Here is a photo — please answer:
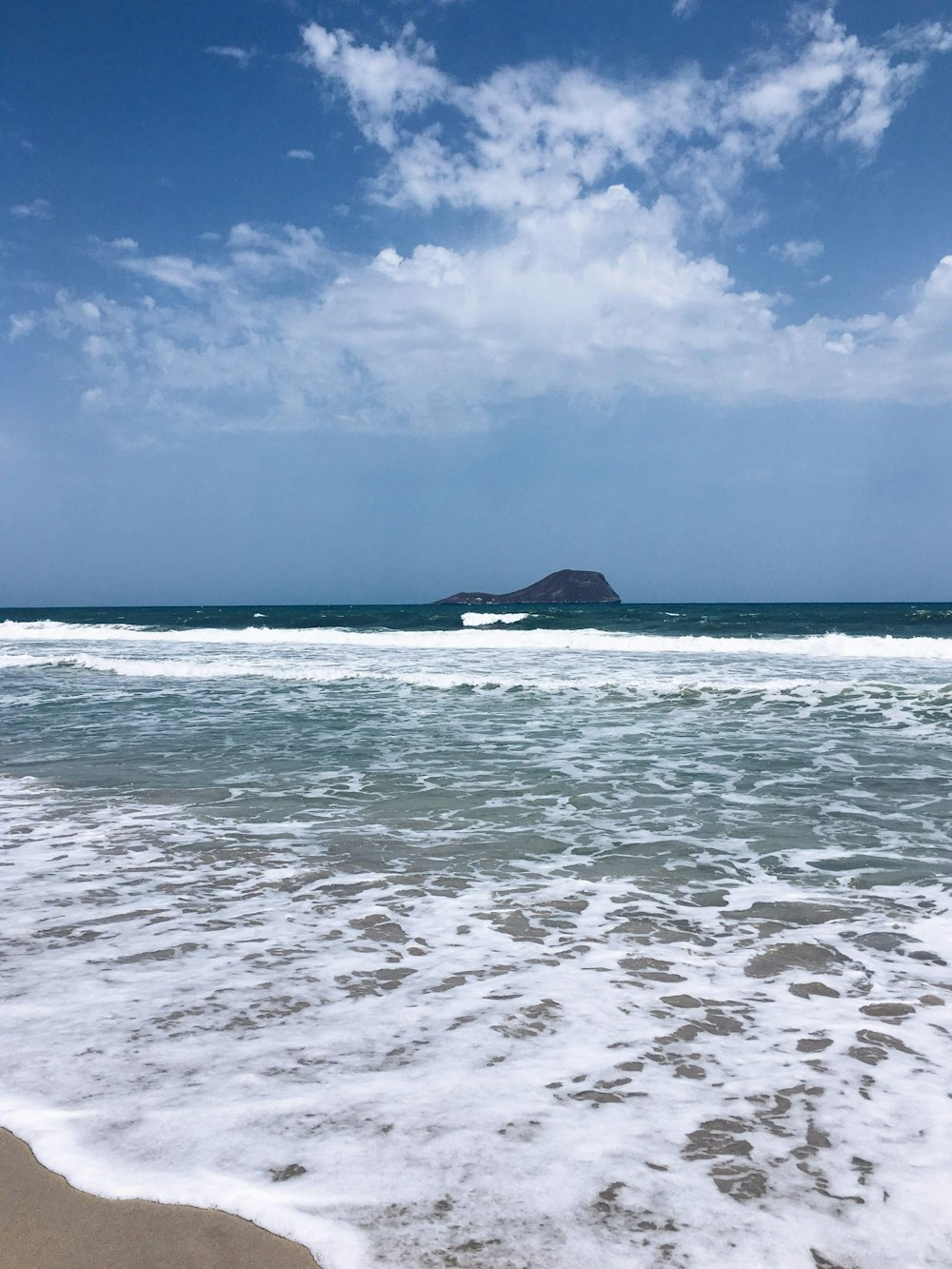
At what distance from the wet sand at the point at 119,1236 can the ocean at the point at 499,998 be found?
0.22 ft

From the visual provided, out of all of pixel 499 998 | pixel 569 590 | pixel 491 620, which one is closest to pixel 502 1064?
pixel 499 998

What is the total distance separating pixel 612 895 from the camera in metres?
4.68

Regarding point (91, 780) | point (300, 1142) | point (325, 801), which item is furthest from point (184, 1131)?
point (91, 780)

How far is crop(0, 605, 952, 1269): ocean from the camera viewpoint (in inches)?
85.9

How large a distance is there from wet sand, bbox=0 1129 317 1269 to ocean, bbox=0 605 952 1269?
7cm

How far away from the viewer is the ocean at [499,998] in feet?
7.16

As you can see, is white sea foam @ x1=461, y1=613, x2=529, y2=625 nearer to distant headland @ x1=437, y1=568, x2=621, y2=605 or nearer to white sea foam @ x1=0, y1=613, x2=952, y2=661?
white sea foam @ x1=0, y1=613, x2=952, y2=661

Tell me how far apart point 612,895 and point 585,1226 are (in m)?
2.65

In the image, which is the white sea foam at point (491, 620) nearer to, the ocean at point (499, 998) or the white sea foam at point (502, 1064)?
the ocean at point (499, 998)

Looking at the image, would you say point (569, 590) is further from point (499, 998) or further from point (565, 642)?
point (499, 998)

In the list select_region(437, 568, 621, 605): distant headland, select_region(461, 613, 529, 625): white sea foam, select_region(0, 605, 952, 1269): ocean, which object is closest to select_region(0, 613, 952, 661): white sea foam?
select_region(461, 613, 529, 625): white sea foam

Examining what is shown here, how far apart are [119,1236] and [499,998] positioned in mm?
1682

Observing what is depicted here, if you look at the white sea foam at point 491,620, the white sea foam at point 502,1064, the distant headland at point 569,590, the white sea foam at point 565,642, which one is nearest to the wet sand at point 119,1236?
the white sea foam at point 502,1064

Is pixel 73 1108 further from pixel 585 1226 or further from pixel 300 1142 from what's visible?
pixel 585 1226
